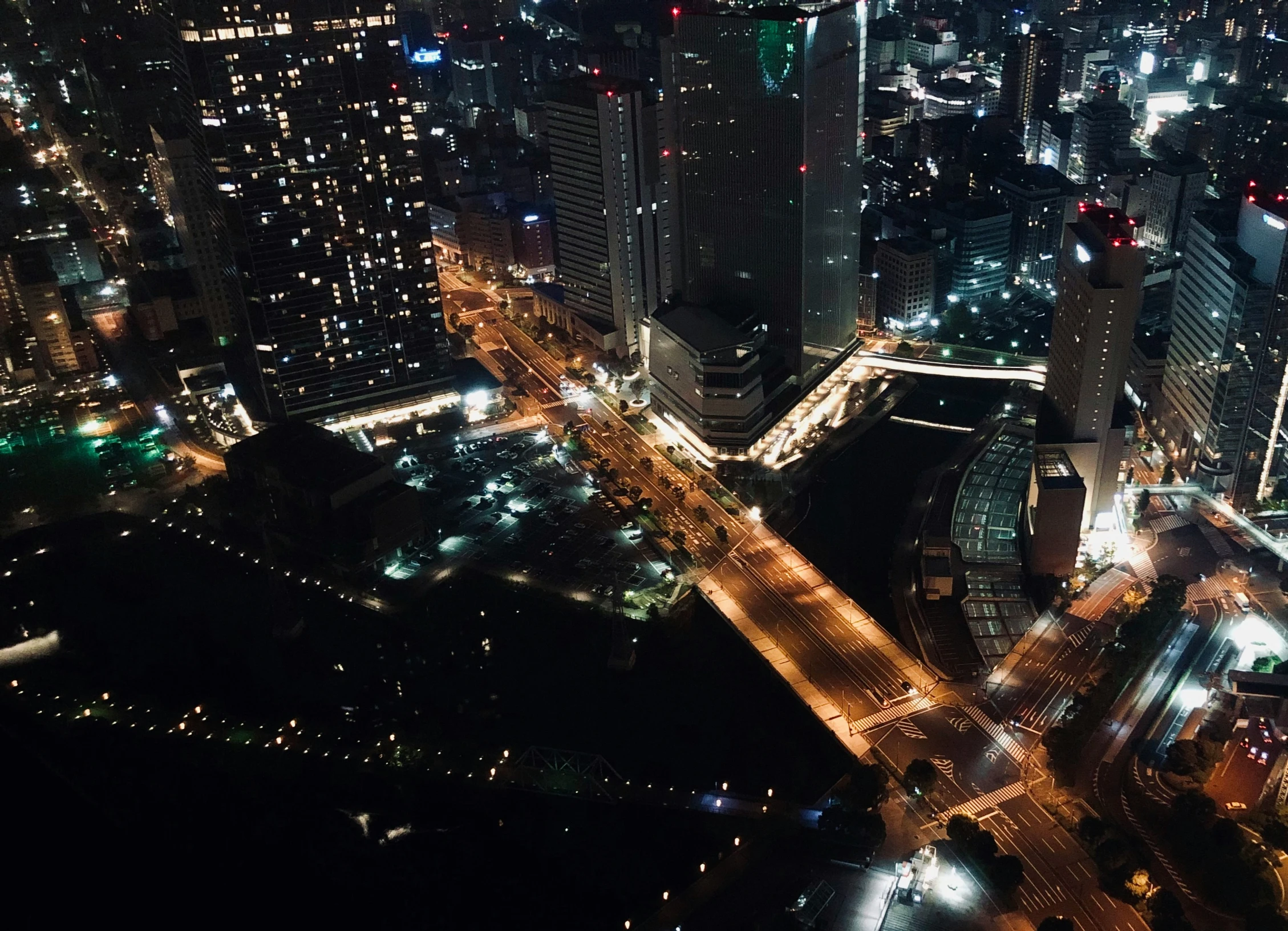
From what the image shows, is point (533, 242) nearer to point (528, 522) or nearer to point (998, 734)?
point (528, 522)

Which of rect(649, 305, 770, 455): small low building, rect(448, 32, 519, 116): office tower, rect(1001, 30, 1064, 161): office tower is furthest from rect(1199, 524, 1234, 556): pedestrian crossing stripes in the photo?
rect(448, 32, 519, 116): office tower

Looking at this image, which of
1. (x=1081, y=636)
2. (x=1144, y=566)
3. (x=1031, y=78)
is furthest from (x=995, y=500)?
(x=1031, y=78)

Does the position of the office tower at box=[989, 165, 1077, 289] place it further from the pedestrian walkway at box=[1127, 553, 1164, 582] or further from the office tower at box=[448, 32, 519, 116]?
the office tower at box=[448, 32, 519, 116]

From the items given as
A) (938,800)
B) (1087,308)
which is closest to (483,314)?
(1087,308)

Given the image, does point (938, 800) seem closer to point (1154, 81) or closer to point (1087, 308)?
point (1087, 308)

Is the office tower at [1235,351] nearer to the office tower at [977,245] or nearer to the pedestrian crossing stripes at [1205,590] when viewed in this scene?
the pedestrian crossing stripes at [1205,590]

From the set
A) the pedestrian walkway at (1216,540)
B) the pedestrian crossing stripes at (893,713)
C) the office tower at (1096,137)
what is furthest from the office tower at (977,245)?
the pedestrian crossing stripes at (893,713)
